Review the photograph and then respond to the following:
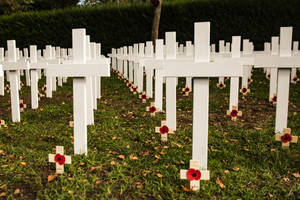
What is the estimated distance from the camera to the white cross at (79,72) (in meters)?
3.08

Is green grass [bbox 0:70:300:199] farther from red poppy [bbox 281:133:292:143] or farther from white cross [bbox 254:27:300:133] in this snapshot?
white cross [bbox 254:27:300:133]

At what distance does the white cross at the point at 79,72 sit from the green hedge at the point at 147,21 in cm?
1198

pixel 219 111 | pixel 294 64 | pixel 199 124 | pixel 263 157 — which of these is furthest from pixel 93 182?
pixel 219 111

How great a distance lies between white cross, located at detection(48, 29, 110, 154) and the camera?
3.08m

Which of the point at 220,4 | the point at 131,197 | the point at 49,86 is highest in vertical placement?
the point at 220,4

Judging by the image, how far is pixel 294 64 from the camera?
11.9 feet

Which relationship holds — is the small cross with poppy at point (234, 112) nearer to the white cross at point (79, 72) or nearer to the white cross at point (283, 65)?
the white cross at point (283, 65)

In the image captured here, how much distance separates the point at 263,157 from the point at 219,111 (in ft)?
7.01

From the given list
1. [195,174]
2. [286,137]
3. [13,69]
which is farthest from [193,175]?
[13,69]

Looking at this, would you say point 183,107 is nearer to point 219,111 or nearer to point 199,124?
point 219,111

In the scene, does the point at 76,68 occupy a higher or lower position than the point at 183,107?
higher

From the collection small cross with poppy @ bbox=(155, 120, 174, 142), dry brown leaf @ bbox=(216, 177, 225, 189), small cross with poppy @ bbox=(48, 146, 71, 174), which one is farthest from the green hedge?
small cross with poppy @ bbox=(48, 146, 71, 174)

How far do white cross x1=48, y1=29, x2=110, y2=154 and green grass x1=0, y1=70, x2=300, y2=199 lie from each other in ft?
1.21

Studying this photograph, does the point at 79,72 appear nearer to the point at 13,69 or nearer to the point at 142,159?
the point at 142,159
